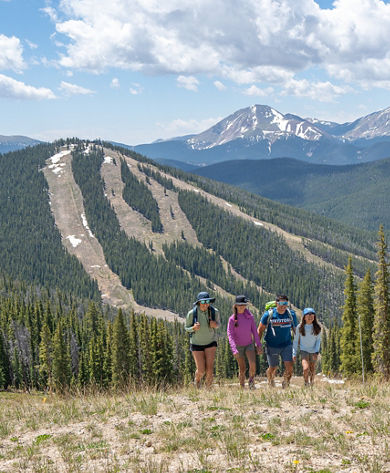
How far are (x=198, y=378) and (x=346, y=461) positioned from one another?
807 cm

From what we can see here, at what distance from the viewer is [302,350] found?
15.9 metres

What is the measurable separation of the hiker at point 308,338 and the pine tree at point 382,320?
65.6ft

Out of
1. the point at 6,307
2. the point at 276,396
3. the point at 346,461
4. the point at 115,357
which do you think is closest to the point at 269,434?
the point at 346,461

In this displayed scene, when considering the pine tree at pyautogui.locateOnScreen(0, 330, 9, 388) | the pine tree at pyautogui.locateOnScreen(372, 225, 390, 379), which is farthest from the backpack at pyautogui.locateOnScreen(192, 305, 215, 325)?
the pine tree at pyautogui.locateOnScreen(0, 330, 9, 388)

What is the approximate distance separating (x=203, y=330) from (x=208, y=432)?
16.9 feet

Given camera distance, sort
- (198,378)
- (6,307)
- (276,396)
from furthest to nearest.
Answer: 1. (6,307)
2. (198,378)
3. (276,396)

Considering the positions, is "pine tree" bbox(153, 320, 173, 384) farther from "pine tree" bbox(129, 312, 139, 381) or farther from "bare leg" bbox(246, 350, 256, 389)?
"bare leg" bbox(246, 350, 256, 389)

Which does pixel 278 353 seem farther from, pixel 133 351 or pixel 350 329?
pixel 133 351

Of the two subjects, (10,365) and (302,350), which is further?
(10,365)

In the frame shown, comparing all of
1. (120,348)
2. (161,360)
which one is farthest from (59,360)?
(161,360)

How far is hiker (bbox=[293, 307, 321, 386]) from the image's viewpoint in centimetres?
1537

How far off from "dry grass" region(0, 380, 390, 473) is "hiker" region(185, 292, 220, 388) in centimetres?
153

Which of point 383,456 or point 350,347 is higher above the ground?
point 383,456

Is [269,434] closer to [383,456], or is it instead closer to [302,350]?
[383,456]
